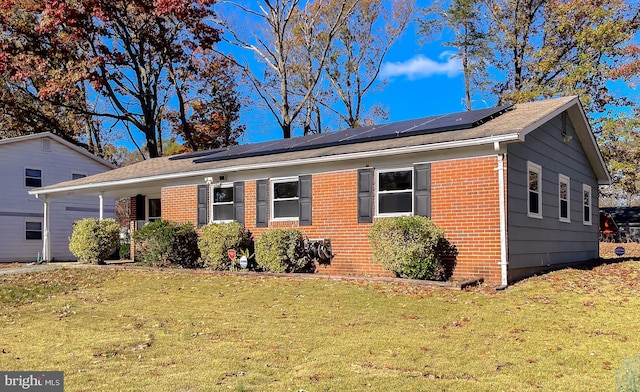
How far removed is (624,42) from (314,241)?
67.2 ft

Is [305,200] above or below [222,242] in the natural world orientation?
above

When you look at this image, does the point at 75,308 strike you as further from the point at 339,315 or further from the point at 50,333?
the point at 339,315

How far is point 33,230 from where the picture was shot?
972 inches

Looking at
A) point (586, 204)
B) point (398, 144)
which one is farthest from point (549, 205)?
point (586, 204)

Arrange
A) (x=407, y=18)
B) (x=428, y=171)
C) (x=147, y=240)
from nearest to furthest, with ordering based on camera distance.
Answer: (x=428, y=171)
(x=147, y=240)
(x=407, y=18)

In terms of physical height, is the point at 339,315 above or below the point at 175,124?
below

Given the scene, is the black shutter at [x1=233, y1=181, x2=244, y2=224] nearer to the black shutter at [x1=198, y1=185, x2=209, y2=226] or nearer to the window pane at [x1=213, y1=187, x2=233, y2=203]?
the window pane at [x1=213, y1=187, x2=233, y2=203]

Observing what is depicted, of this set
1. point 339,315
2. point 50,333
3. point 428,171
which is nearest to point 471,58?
point 428,171

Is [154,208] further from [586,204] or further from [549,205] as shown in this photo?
[586,204]

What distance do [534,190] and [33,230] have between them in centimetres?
2204

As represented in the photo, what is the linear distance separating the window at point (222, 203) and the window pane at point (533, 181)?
819 cm

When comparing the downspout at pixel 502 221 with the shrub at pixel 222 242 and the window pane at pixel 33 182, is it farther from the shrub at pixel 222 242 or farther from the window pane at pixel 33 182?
the window pane at pixel 33 182

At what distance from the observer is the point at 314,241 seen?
529 inches

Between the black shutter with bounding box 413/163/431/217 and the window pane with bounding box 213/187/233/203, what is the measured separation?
20.3 ft
